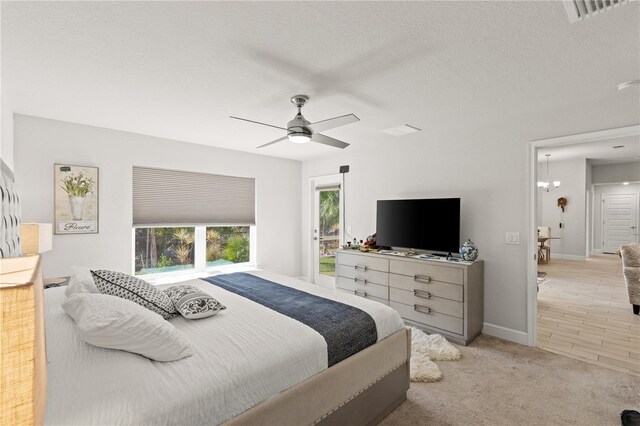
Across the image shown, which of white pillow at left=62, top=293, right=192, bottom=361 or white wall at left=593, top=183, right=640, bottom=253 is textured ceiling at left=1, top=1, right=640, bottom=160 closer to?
white pillow at left=62, top=293, right=192, bottom=361

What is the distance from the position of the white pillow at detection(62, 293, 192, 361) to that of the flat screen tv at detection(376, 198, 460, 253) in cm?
304

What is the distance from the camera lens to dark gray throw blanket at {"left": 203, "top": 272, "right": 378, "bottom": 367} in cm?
192

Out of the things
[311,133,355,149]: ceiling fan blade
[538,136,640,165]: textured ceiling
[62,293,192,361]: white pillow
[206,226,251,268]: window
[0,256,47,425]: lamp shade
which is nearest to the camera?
[0,256,47,425]: lamp shade

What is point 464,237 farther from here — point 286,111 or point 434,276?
point 286,111

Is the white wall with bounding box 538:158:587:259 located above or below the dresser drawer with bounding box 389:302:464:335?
above

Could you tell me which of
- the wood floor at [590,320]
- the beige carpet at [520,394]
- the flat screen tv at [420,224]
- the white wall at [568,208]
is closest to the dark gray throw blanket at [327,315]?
the beige carpet at [520,394]

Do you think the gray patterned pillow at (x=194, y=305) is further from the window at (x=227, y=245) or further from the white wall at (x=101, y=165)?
the window at (x=227, y=245)

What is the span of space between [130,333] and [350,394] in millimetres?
1252

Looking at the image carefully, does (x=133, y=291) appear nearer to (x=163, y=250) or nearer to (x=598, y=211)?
(x=163, y=250)

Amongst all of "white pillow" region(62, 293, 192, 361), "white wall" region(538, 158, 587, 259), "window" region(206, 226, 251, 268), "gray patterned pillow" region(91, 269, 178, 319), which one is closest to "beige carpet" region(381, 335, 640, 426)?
"white pillow" region(62, 293, 192, 361)

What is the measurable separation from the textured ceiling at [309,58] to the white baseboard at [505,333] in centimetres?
230

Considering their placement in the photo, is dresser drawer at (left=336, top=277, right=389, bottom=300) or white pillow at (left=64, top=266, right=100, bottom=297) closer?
white pillow at (left=64, top=266, right=100, bottom=297)

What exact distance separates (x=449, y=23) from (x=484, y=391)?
2614 mm

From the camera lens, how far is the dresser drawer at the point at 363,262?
13.1 feet
